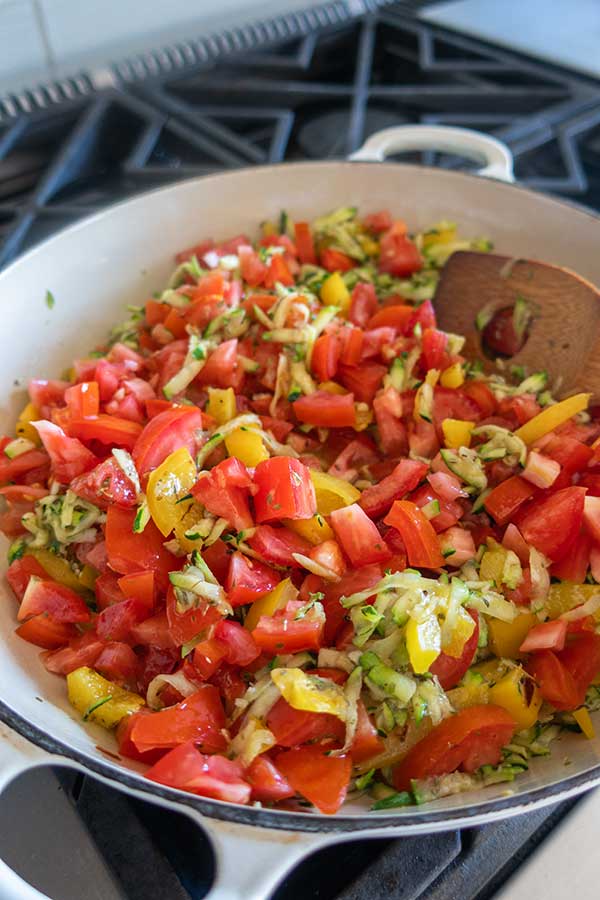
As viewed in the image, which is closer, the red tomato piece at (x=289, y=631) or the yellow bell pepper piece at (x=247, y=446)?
the red tomato piece at (x=289, y=631)

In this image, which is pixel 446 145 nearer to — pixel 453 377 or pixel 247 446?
pixel 453 377

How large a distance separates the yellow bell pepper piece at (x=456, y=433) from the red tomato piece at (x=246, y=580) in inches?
18.0

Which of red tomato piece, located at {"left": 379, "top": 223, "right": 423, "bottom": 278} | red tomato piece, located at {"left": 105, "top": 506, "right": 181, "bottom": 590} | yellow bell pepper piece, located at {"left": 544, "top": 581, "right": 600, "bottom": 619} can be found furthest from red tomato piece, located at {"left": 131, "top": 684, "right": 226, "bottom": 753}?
red tomato piece, located at {"left": 379, "top": 223, "right": 423, "bottom": 278}

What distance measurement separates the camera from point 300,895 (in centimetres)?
112

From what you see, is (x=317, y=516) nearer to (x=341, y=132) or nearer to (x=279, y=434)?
(x=279, y=434)

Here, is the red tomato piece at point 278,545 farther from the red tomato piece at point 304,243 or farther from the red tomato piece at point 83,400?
the red tomato piece at point 304,243

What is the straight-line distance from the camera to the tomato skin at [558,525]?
4.42 feet

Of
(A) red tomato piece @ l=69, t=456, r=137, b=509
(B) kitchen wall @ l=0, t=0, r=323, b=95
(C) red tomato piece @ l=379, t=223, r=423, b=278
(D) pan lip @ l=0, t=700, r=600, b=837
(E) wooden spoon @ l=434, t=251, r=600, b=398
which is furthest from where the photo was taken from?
(B) kitchen wall @ l=0, t=0, r=323, b=95

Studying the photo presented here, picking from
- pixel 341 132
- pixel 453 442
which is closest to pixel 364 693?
pixel 453 442

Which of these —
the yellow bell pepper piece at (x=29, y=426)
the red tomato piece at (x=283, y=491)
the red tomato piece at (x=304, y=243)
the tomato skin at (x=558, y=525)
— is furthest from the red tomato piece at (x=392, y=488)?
the red tomato piece at (x=304, y=243)

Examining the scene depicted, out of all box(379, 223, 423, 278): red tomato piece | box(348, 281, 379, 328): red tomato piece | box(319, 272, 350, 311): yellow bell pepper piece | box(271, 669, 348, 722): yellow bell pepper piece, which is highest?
box(379, 223, 423, 278): red tomato piece

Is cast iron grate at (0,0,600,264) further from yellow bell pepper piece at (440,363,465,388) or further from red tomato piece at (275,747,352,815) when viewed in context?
red tomato piece at (275,747,352,815)

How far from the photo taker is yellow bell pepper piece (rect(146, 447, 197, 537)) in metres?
1.37

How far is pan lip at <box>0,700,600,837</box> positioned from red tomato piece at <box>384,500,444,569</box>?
44 centimetres
